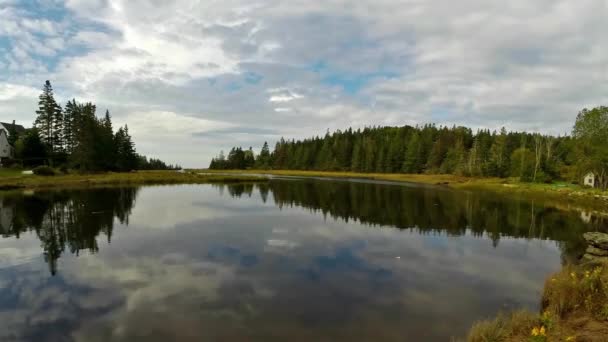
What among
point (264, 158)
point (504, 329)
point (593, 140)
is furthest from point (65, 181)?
point (264, 158)

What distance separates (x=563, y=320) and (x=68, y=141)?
96364mm

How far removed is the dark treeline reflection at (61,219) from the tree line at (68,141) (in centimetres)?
3252

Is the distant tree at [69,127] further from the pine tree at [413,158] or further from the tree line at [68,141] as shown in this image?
the pine tree at [413,158]

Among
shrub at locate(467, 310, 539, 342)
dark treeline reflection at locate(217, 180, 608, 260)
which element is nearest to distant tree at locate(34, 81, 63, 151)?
dark treeline reflection at locate(217, 180, 608, 260)

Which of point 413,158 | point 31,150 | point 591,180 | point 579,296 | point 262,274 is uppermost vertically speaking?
point 413,158

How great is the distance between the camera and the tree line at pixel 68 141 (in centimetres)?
7044

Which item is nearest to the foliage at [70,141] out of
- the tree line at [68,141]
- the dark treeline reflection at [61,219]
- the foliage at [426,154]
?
the tree line at [68,141]

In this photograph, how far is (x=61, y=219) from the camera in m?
27.0

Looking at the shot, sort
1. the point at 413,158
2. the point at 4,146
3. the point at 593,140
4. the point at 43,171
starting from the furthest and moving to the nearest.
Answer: the point at 413,158
the point at 4,146
the point at 593,140
the point at 43,171

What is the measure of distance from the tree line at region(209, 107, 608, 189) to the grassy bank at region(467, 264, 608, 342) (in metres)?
65.0

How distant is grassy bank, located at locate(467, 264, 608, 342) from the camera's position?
815 cm

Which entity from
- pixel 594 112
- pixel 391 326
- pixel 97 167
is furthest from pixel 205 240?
pixel 594 112

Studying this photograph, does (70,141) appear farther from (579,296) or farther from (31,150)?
(579,296)

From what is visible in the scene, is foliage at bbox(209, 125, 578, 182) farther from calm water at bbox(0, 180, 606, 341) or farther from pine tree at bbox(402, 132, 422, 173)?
calm water at bbox(0, 180, 606, 341)
